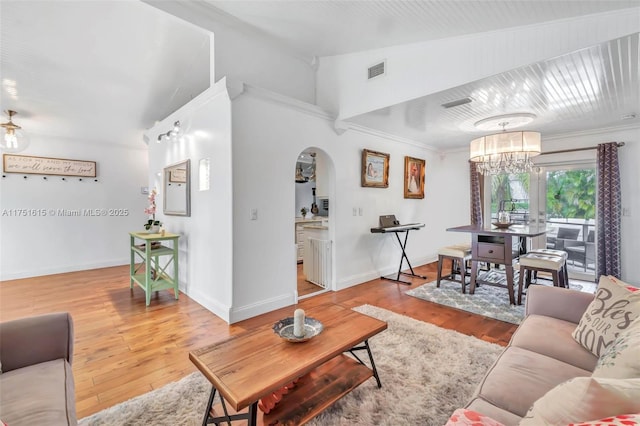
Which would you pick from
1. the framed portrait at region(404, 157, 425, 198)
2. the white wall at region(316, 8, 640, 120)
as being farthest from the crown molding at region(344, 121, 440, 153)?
the white wall at region(316, 8, 640, 120)

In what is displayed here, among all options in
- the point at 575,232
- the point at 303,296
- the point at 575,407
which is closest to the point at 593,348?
the point at 575,407

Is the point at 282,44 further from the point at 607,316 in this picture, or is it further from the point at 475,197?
the point at 475,197

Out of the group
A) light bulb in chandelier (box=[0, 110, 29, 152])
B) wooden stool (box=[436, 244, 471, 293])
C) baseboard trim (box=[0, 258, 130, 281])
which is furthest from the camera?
baseboard trim (box=[0, 258, 130, 281])

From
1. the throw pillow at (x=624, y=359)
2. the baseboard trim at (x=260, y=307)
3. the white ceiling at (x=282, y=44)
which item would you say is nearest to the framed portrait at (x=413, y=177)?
A: the white ceiling at (x=282, y=44)

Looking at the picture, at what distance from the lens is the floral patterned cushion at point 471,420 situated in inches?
36.1

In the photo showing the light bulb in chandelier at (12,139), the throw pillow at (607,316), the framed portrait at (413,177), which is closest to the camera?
the throw pillow at (607,316)

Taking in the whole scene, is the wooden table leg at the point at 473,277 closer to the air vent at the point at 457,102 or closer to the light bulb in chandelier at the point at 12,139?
the air vent at the point at 457,102

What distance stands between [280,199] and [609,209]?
Result: 4726 millimetres

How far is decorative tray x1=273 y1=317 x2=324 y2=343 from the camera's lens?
1.51 m

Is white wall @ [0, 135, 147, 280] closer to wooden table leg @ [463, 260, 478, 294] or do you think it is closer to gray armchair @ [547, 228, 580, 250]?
wooden table leg @ [463, 260, 478, 294]

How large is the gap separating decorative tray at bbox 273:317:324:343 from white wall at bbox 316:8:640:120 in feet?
7.91

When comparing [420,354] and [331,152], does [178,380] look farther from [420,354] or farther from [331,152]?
[331,152]

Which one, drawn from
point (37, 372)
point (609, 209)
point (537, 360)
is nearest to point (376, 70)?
point (537, 360)

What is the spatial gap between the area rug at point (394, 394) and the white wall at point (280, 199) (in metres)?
1.17
